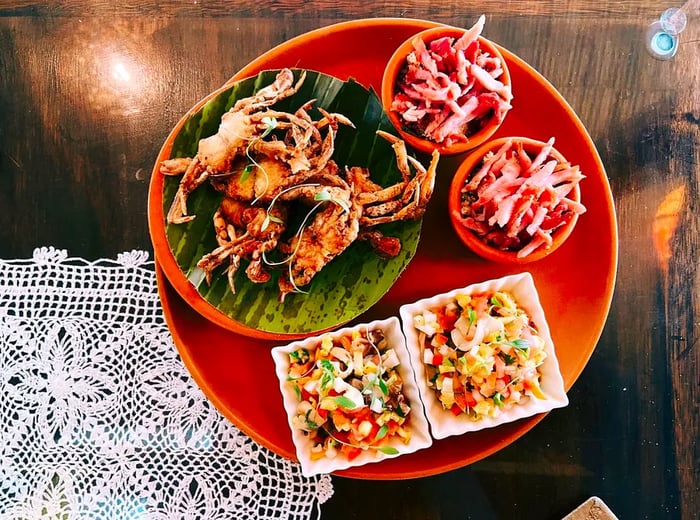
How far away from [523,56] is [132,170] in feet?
4.68

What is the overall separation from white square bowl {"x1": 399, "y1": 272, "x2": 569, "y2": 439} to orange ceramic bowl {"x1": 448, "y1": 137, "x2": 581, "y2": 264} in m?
0.07

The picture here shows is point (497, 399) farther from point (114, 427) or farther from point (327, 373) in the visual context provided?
point (114, 427)

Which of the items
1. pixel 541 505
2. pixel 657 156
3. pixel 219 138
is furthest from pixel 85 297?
pixel 657 156

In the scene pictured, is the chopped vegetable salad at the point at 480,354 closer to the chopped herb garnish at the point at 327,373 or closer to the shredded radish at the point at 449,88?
the chopped herb garnish at the point at 327,373

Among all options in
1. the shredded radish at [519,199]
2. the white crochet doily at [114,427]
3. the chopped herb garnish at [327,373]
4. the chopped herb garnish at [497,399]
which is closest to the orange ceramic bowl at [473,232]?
the shredded radish at [519,199]

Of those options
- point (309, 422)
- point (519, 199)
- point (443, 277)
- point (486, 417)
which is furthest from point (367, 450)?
point (519, 199)

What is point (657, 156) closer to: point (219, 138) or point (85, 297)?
point (219, 138)

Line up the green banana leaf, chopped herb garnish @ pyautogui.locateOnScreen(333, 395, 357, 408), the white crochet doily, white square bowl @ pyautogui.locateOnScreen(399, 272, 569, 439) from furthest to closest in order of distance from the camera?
the white crochet doily → the green banana leaf → white square bowl @ pyautogui.locateOnScreen(399, 272, 569, 439) → chopped herb garnish @ pyautogui.locateOnScreen(333, 395, 357, 408)

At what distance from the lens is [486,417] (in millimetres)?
1654

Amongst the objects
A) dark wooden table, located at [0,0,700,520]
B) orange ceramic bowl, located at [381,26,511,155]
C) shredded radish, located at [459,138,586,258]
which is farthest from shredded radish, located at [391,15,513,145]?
dark wooden table, located at [0,0,700,520]

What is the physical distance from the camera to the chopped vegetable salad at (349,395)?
5.32ft

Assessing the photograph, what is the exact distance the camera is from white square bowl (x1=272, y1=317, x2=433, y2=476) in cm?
165

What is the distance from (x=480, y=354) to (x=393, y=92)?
2.65ft

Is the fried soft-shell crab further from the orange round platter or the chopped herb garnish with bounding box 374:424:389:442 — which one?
the chopped herb garnish with bounding box 374:424:389:442
